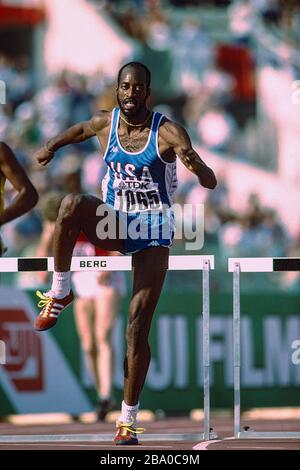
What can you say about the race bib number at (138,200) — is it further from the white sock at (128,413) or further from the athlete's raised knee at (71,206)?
the white sock at (128,413)

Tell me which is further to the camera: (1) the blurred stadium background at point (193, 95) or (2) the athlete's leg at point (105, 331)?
(1) the blurred stadium background at point (193, 95)

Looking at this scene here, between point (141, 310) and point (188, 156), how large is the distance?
101 centimetres

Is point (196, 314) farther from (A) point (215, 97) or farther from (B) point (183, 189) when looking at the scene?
(A) point (215, 97)

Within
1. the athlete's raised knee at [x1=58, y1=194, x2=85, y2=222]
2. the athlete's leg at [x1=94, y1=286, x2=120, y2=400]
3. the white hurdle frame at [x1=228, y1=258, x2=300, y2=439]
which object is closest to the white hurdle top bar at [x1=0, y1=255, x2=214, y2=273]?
the white hurdle frame at [x1=228, y1=258, x2=300, y2=439]

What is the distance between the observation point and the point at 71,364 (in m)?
10.8

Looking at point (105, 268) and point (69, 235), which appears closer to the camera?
point (69, 235)

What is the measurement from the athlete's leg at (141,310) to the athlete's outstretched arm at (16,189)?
75 cm

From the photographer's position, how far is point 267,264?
7.70 m

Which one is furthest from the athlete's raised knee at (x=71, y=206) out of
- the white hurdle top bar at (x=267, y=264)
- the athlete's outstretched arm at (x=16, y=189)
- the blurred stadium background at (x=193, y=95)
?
the blurred stadium background at (x=193, y=95)

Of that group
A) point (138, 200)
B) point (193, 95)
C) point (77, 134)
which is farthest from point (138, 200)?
point (193, 95)

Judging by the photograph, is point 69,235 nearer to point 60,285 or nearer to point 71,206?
point 71,206

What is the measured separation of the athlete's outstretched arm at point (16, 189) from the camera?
709 cm

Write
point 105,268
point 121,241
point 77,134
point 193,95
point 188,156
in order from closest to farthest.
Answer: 1. point 188,156
2. point 121,241
3. point 77,134
4. point 105,268
5. point 193,95

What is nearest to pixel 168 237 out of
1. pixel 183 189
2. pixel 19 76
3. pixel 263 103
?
pixel 183 189
